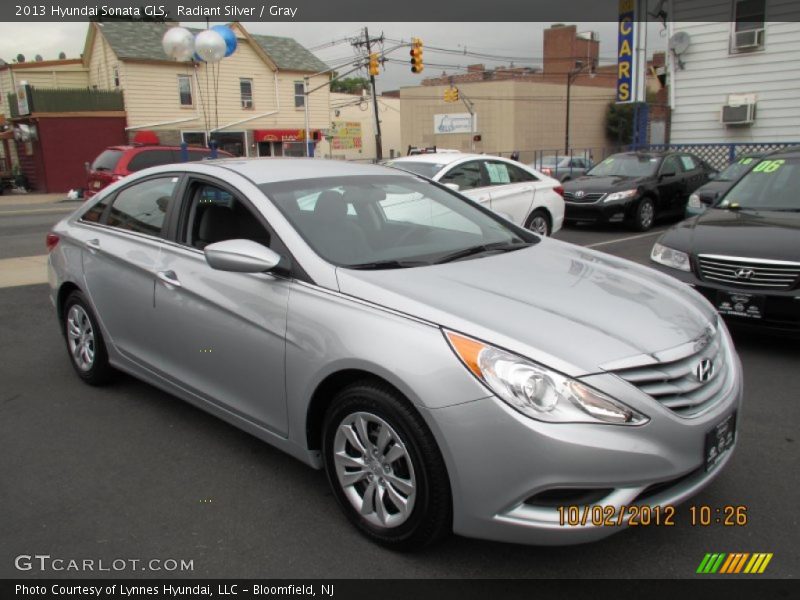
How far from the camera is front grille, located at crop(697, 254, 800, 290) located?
4.95 meters

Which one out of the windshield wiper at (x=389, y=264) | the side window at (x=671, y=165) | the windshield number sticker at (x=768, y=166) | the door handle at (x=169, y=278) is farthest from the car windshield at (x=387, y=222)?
the side window at (x=671, y=165)

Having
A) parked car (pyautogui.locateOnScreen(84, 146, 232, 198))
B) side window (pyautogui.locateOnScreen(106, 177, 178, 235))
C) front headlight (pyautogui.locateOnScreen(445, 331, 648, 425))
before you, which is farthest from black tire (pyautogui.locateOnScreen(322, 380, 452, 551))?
parked car (pyautogui.locateOnScreen(84, 146, 232, 198))

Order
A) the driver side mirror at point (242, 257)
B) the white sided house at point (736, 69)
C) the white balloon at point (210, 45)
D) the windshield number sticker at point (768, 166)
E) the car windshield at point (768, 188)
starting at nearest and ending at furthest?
the driver side mirror at point (242, 257) < the car windshield at point (768, 188) < the windshield number sticker at point (768, 166) < the white balloon at point (210, 45) < the white sided house at point (736, 69)

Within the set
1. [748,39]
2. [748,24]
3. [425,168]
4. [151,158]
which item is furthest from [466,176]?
[748,24]

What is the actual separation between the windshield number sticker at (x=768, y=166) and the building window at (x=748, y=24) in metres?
12.2

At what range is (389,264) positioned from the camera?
325cm

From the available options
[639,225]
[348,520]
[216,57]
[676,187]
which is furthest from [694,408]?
[216,57]

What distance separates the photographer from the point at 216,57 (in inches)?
568

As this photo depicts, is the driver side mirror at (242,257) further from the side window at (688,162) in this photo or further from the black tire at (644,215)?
the side window at (688,162)

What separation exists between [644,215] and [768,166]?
6207 mm

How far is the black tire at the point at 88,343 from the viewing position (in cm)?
454

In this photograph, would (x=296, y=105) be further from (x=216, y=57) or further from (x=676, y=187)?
(x=676, y=187)

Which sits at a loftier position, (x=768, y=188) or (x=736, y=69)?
(x=736, y=69)

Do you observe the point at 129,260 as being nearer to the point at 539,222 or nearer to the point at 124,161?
the point at 539,222
